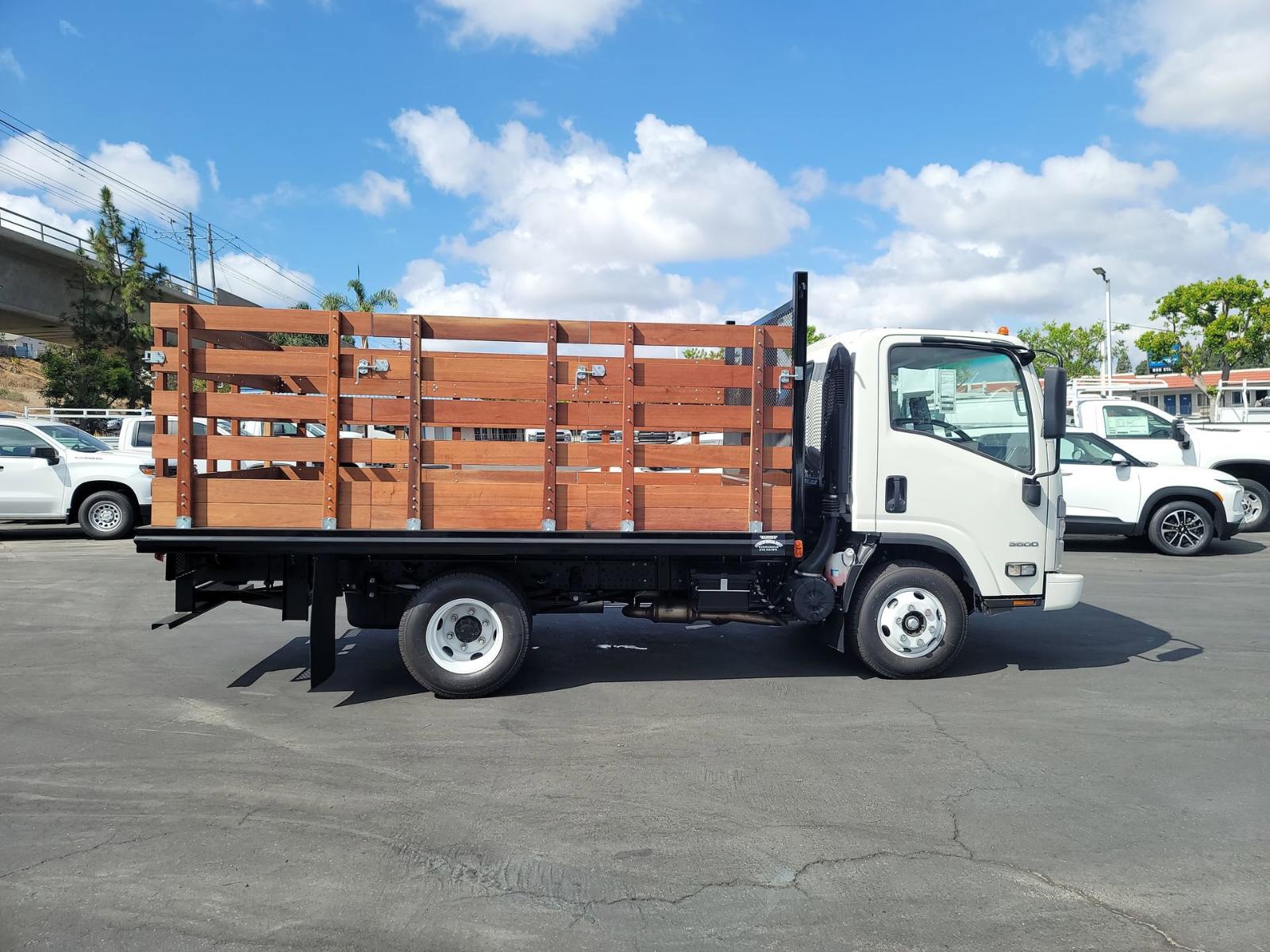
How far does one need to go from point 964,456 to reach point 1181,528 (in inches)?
335

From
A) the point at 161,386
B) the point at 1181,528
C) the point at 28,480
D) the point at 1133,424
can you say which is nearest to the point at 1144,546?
the point at 1181,528

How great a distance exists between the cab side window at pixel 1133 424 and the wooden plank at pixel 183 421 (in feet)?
43.7

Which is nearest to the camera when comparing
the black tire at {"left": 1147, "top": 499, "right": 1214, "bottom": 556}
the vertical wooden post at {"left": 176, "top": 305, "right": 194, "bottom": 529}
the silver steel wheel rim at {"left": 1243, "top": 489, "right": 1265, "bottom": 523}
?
the vertical wooden post at {"left": 176, "top": 305, "right": 194, "bottom": 529}

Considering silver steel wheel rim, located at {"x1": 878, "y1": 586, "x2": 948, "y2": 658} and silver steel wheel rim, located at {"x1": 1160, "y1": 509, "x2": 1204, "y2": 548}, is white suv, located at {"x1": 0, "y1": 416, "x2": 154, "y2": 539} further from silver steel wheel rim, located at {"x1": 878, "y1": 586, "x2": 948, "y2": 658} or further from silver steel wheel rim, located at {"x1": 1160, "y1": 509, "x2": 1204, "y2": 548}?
silver steel wheel rim, located at {"x1": 1160, "y1": 509, "x2": 1204, "y2": 548}

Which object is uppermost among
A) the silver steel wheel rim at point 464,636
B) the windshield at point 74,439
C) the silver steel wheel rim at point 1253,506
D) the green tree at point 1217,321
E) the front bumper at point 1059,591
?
the green tree at point 1217,321

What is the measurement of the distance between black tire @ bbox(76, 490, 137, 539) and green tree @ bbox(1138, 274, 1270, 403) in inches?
1415

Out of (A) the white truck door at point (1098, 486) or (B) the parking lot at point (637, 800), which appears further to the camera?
(A) the white truck door at point (1098, 486)

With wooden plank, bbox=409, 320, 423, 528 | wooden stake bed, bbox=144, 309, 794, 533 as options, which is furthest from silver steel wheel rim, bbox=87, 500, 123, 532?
wooden plank, bbox=409, 320, 423, 528

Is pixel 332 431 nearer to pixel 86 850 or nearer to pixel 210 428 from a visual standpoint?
pixel 210 428

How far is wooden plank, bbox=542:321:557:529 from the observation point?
549cm

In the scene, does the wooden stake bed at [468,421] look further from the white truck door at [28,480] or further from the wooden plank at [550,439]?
the white truck door at [28,480]

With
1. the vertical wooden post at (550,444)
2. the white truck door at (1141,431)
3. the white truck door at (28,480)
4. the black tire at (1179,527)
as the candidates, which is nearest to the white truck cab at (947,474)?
the vertical wooden post at (550,444)

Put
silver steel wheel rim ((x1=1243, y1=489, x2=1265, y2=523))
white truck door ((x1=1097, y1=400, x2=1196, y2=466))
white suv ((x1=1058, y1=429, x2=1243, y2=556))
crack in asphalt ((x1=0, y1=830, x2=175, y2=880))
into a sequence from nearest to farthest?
crack in asphalt ((x1=0, y1=830, x2=175, y2=880))
white suv ((x1=1058, y1=429, x2=1243, y2=556))
white truck door ((x1=1097, y1=400, x2=1196, y2=466))
silver steel wheel rim ((x1=1243, y1=489, x2=1265, y2=523))

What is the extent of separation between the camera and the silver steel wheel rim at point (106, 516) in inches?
535
